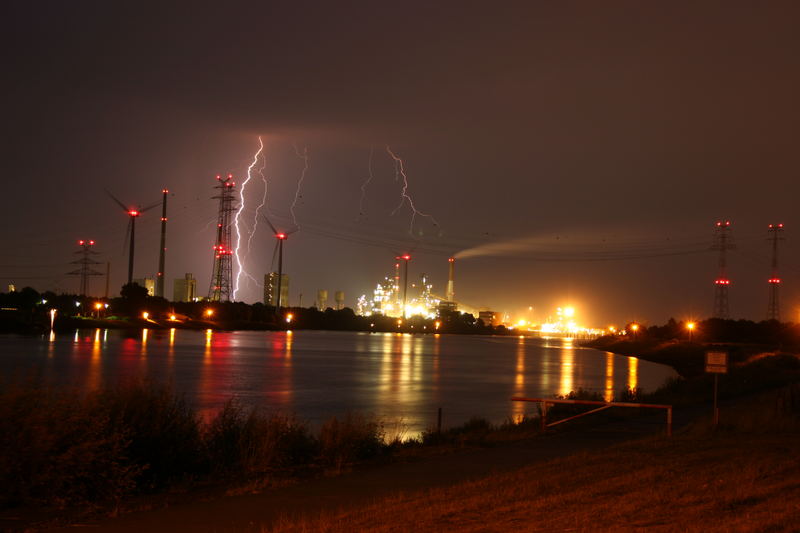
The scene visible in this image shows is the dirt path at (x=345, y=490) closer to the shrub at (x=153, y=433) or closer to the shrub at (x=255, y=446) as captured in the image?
the shrub at (x=255, y=446)

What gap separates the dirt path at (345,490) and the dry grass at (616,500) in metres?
0.67

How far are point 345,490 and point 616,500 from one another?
152 inches

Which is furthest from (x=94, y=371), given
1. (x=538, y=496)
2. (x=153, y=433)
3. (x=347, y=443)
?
(x=538, y=496)

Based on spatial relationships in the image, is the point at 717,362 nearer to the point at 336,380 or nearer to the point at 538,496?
the point at 538,496

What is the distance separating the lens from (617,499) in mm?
10289

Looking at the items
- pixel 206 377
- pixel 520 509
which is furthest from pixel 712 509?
pixel 206 377

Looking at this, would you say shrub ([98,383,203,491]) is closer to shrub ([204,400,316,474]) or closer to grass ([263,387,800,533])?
shrub ([204,400,316,474])

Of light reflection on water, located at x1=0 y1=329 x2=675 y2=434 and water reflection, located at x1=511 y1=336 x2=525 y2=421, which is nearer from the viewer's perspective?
water reflection, located at x1=511 y1=336 x2=525 y2=421

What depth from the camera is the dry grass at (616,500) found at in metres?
8.98

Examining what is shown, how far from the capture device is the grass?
8992 millimetres

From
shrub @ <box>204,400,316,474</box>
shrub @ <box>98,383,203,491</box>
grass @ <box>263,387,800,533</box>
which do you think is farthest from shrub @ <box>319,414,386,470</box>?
grass @ <box>263,387,800,533</box>

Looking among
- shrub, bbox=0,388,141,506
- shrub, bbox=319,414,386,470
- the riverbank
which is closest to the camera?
the riverbank

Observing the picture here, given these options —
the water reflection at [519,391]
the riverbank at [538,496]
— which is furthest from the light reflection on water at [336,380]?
the riverbank at [538,496]

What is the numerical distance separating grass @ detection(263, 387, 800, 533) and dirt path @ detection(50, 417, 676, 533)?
0.63m
